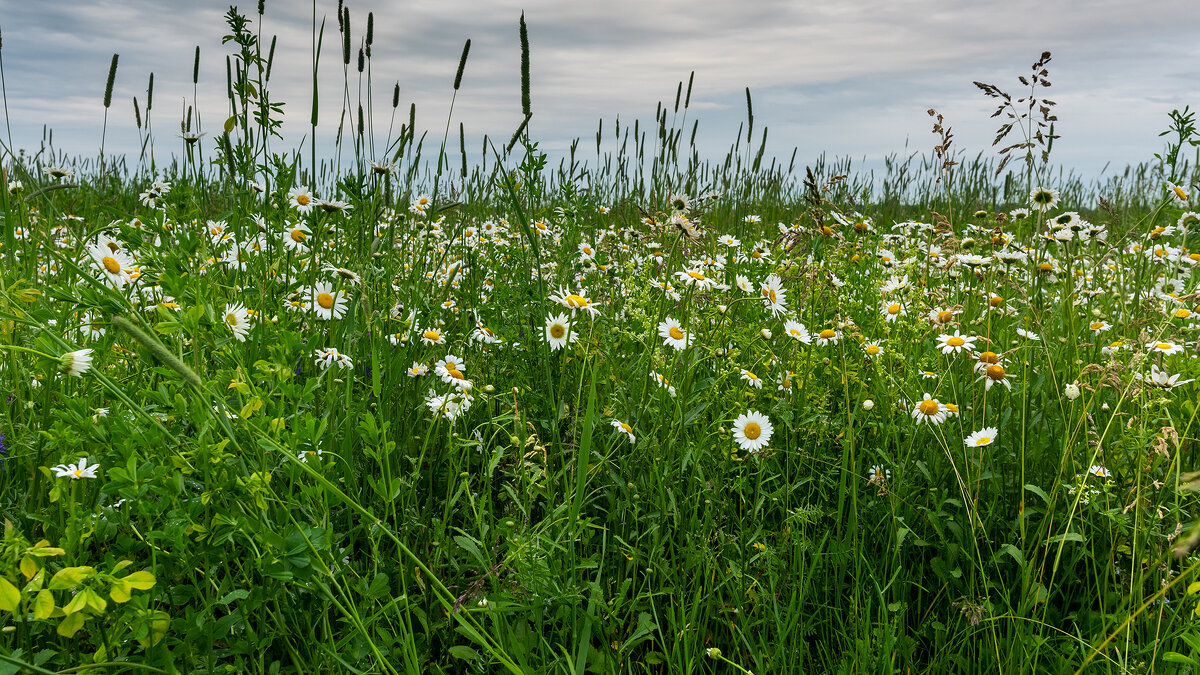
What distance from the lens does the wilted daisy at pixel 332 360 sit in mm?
1611

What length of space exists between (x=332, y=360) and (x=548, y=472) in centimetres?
56

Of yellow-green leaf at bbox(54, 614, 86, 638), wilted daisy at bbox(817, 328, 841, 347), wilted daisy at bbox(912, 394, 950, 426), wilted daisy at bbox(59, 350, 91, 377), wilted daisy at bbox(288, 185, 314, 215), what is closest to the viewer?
wilted daisy at bbox(59, 350, 91, 377)

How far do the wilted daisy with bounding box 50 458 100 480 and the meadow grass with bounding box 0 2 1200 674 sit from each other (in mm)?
10

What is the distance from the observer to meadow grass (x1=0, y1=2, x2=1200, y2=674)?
1196 millimetres

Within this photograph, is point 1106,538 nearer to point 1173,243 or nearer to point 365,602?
point 365,602

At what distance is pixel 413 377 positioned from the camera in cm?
210

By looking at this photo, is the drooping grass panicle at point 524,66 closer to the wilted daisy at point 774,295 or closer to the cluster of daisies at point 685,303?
the cluster of daisies at point 685,303

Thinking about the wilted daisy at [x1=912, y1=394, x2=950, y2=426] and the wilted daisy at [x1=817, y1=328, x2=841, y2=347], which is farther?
the wilted daisy at [x1=817, y1=328, x2=841, y2=347]

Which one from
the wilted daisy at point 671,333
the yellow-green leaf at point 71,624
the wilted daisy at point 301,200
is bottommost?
the yellow-green leaf at point 71,624

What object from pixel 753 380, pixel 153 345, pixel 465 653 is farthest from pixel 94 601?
pixel 753 380

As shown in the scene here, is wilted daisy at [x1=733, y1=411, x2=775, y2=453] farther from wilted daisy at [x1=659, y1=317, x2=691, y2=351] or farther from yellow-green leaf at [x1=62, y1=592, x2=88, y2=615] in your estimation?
yellow-green leaf at [x1=62, y1=592, x2=88, y2=615]

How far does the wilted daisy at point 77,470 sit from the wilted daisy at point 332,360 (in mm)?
466

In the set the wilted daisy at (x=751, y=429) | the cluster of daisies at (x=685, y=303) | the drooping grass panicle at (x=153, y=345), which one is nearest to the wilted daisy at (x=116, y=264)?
the cluster of daisies at (x=685, y=303)

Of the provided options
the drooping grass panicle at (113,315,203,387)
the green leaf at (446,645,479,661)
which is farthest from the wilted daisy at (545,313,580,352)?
the drooping grass panicle at (113,315,203,387)
